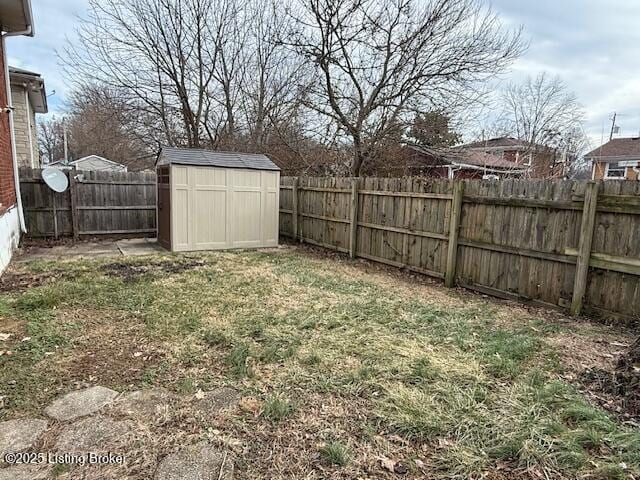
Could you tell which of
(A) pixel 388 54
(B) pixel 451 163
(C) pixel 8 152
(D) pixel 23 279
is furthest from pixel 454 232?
(B) pixel 451 163

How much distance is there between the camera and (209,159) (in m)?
8.08

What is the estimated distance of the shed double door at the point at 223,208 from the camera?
7719 millimetres

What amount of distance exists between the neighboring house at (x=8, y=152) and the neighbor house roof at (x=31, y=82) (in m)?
2.89

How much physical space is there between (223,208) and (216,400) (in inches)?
242

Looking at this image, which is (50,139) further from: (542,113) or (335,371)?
(335,371)

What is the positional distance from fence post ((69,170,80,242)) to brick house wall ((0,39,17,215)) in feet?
4.27

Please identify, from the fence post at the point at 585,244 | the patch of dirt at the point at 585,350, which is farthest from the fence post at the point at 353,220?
the patch of dirt at the point at 585,350

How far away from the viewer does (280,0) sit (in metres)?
11.9

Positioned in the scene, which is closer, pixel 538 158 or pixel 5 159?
pixel 5 159

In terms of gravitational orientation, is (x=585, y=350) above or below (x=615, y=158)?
below

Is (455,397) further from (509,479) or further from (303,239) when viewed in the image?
(303,239)

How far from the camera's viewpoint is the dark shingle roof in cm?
773

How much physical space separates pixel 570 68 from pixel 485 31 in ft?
21.6

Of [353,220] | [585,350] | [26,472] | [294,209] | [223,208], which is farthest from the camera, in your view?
[294,209]
